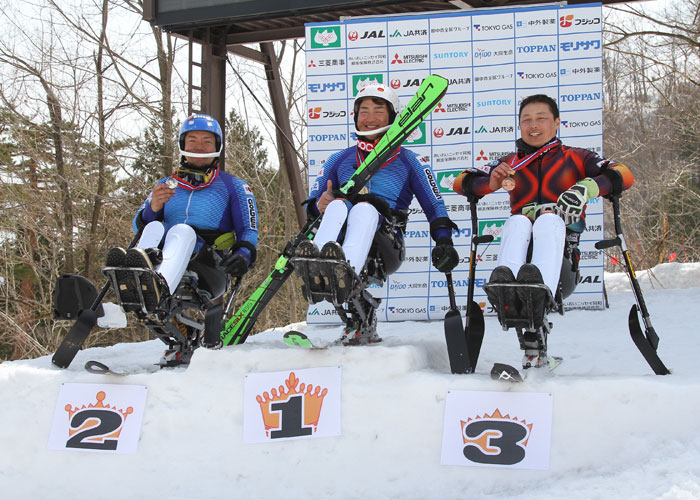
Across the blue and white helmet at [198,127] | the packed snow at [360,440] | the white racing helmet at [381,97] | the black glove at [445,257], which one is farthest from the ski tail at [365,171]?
the blue and white helmet at [198,127]

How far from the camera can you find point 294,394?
3377mm

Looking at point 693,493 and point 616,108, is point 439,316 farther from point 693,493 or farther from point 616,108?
point 616,108

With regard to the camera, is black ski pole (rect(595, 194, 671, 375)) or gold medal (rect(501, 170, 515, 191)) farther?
gold medal (rect(501, 170, 515, 191))

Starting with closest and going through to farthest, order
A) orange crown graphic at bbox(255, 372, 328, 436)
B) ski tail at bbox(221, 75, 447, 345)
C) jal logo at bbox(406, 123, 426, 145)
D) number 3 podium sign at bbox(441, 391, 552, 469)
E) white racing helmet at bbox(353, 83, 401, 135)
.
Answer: number 3 podium sign at bbox(441, 391, 552, 469), orange crown graphic at bbox(255, 372, 328, 436), ski tail at bbox(221, 75, 447, 345), white racing helmet at bbox(353, 83, 401, 135), jal logo at bbox(406, 123, 426, 145)

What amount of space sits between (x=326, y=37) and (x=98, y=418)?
4.73 m

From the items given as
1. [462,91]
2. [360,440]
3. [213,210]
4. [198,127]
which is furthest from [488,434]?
[462,91]

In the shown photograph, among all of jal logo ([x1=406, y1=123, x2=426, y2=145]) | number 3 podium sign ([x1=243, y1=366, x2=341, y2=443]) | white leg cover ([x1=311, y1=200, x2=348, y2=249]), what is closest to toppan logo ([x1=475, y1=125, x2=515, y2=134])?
jal logo ([x1=406, y1=123, x2=426, y2=145])

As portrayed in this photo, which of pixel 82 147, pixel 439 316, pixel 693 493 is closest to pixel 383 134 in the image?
pixel 693 493

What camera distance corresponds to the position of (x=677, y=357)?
455 cm

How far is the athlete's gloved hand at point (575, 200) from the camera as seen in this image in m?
3.25

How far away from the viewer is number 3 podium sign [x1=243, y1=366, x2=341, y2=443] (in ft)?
10.7

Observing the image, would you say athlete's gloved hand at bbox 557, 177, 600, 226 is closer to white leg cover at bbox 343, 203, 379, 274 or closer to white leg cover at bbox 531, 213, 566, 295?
white leg cover at bbox 531, 213, 566, 295

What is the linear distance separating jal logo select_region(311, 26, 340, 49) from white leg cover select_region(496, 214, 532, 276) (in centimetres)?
419

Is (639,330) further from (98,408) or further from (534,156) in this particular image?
(98,408)
